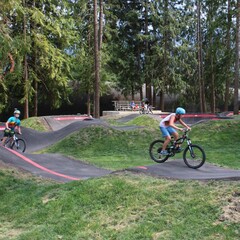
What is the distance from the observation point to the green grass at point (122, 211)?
16.3 feet

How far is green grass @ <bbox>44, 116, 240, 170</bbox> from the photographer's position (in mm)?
14445

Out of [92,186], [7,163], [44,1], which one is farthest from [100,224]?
[44,1]

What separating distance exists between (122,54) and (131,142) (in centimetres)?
2664

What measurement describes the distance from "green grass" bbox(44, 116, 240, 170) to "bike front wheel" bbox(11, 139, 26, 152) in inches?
46.6

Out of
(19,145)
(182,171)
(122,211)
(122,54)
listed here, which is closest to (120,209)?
(122,211)

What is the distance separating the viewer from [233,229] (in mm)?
4656

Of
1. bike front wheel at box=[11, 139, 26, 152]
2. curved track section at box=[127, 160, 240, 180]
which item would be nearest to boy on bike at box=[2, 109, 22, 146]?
bike front wheel at box=[11, 139, 26, 152]

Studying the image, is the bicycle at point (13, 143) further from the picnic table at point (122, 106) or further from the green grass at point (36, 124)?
the picnic table at point (122, 106)

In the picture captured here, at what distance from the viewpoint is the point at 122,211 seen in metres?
5.80

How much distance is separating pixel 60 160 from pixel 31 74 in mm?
19397

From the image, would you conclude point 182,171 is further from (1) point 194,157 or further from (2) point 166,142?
(2) point 166,142

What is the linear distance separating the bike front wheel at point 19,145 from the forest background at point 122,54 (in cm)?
1366

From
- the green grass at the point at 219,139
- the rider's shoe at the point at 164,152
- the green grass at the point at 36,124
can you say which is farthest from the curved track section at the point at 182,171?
the green grass at the point at 36,124

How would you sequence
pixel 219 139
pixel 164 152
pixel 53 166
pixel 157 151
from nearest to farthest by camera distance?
pixel 164 152, pixel 157 151, pixel 53 166, pixel 219 139
